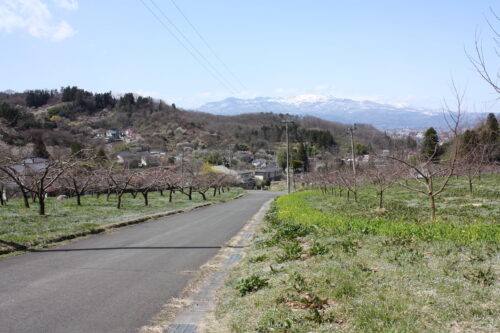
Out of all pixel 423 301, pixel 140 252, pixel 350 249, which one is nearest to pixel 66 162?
pixel 140 252

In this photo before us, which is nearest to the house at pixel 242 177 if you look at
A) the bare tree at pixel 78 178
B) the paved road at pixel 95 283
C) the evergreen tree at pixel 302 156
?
the evergreen tree at pixel 302 156

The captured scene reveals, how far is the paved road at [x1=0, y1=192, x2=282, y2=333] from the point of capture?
627 cm

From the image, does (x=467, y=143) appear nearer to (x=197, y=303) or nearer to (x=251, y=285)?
(x=251, y=285)

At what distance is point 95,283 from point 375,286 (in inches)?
229

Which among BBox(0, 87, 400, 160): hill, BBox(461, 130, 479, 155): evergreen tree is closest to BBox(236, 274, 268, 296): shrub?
BBox(461, 130, 479, 155): evergreen tree

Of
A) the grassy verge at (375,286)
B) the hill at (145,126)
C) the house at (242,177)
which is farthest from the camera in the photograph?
the hill at (145,126)

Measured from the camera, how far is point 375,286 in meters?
6.55

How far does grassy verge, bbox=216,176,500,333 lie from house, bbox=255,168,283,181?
4179 inches

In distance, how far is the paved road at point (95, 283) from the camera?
6273mm

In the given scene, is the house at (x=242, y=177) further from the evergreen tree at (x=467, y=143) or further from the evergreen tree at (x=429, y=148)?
the evergreen tree at (x=467, y=143)

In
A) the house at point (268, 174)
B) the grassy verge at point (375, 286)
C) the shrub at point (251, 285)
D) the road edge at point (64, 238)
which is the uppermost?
the grassy verge at point (375, 286)

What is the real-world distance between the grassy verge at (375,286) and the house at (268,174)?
348 feet

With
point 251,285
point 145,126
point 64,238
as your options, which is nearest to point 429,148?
point 64,238

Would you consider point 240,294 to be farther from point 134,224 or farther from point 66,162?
point 66,162
